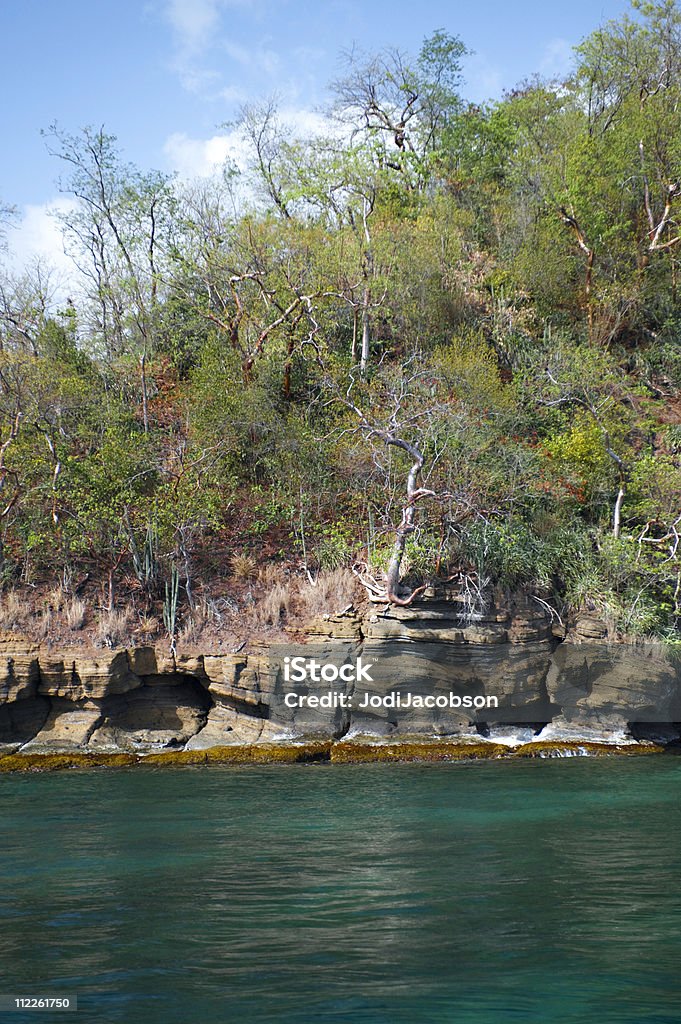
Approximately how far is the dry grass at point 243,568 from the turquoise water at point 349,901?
7.50 meters

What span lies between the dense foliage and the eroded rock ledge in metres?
1.02

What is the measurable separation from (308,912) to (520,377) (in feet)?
62.5

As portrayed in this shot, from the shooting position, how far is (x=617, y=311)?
1073 inches

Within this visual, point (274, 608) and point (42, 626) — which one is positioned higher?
point (274, 608)

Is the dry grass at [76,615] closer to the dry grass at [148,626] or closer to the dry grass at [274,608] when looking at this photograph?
the dry grass at [148,626]

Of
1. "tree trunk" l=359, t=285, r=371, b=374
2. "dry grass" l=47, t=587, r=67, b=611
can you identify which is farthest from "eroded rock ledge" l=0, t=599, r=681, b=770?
"tree trunk" l=359, t=285, r=371, b=374

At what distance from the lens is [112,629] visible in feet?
60.1

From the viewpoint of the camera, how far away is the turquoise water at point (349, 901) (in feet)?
19.0

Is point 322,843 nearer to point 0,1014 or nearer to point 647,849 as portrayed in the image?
point 647,849

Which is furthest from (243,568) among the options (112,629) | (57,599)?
(57,599)

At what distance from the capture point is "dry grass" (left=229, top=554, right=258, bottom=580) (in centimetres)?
2058

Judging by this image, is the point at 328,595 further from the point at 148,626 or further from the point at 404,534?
the point at 148,626

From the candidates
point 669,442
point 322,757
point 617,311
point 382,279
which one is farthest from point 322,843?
point 617,311

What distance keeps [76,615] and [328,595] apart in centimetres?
555
